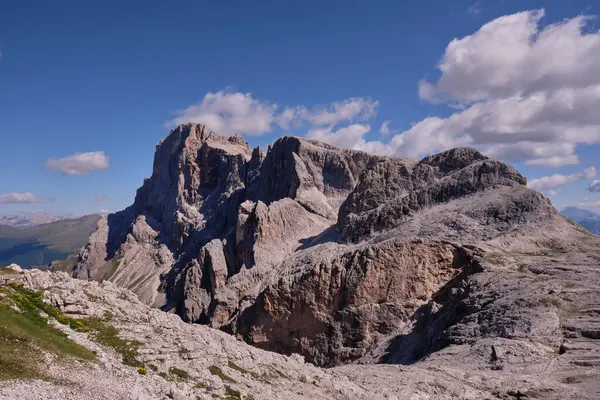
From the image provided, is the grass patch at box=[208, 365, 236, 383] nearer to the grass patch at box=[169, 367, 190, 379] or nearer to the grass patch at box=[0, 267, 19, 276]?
the grass patch at box=[169, 367, 190, 379]

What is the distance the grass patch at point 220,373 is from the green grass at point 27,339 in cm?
620

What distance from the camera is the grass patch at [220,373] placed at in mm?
24219

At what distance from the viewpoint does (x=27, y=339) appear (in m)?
20.8

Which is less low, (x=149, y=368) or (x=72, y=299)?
(x=72, y=299)

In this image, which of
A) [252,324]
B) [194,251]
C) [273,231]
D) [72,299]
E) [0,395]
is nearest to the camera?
[0,395]

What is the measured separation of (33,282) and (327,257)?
44556mm

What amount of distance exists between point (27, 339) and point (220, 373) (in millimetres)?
9689

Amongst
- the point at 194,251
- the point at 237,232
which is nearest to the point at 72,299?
the point at 237,232

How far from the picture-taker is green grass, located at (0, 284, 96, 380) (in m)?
18.4

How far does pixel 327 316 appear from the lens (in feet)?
203

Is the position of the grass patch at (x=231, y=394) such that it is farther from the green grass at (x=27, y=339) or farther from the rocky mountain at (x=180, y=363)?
the green grass at (x=27, y=339)

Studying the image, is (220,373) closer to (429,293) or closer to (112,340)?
(112,340)

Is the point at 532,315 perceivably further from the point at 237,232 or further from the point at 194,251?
the point at 194,251

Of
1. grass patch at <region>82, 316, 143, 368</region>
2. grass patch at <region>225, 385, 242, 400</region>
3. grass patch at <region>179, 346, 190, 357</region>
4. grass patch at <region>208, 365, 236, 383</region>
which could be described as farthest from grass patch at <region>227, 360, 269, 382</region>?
grass patch at <region>82, 316, 143, 368</region>
